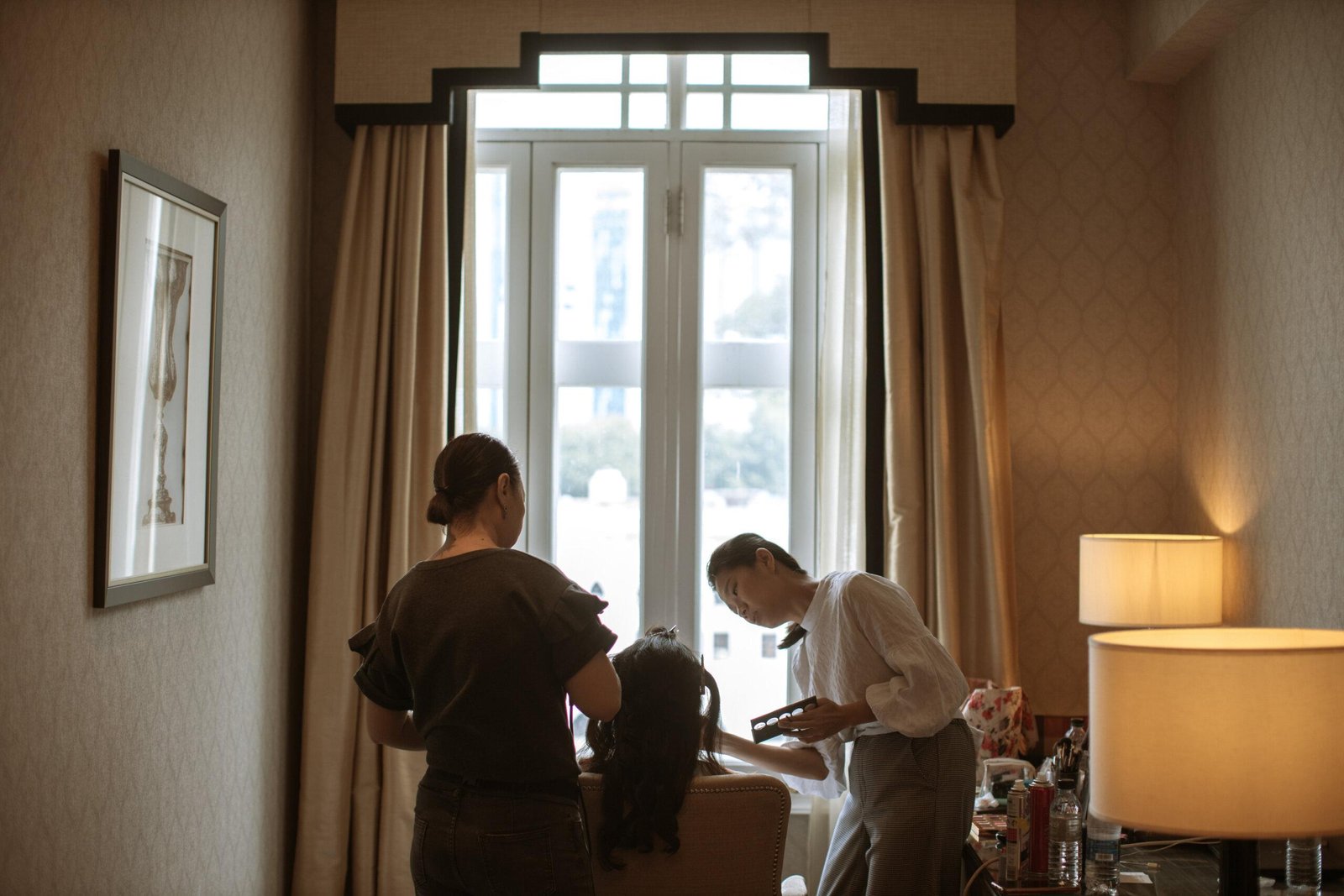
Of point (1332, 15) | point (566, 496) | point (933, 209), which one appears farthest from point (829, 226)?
point (1332, 15)

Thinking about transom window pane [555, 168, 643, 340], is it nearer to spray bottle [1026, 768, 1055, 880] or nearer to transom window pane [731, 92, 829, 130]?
transom window pane [731, 92, 829, 130]

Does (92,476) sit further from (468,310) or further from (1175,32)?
(1175,32)

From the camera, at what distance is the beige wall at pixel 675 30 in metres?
3.49

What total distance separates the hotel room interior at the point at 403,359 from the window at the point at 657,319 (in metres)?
0.21

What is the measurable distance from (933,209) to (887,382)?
562mm

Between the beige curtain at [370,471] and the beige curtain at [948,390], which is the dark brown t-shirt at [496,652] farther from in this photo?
the beige curtain at [948,390]

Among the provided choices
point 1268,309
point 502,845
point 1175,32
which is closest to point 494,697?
point 502,845

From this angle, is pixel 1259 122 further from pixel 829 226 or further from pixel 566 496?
pixel 566 496

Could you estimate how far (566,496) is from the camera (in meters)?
3.73

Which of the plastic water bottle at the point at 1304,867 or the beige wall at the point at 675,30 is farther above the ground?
the beige wall at the point at 675,30

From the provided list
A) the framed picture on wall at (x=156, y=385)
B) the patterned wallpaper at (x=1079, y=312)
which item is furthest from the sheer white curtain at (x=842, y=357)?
the framed picture on wall at (x=156, y=385)

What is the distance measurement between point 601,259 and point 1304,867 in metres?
2.60

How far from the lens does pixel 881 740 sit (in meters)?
2.39

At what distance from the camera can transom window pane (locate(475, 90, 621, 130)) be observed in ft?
12.3
